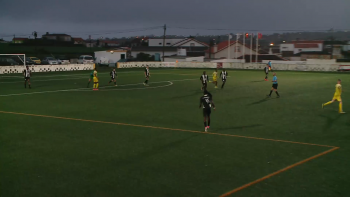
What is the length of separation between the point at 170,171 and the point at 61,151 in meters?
4.20

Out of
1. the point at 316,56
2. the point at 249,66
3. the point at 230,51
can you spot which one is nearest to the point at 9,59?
the point at 249,66

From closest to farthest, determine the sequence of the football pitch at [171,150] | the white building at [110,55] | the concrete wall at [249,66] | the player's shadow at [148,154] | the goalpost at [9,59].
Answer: the football pitch at [171,150], the player's shadow at [148,154], the goalpost at [9,59], the concrete wall at [249,66], the white building at [110,55]

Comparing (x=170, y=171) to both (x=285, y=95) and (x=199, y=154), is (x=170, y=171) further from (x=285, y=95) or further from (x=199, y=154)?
(x=285, y=95)

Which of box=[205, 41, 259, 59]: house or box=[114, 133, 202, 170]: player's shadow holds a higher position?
box=[205, 41, 259, 59]: house

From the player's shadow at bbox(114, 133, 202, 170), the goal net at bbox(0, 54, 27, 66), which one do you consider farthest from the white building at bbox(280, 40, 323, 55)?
the player's shadow at bbox(114, 133, 202, 170)

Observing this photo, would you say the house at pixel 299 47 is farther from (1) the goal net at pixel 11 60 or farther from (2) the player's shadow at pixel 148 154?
(2) the player's shadow at pixel 148 154

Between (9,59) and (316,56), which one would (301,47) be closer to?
(316,56)

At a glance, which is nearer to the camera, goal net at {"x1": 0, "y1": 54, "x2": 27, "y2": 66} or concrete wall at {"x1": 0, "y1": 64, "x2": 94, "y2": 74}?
concrete wall at {"x1": 0, "y1": 64, "x2": 94, "y2": 74}

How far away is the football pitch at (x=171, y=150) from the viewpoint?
29.8 feet

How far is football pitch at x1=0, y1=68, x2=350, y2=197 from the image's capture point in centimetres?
909

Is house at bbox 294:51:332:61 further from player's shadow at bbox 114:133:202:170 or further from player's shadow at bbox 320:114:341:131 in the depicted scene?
player's shadow at bbox 114:133:202:170

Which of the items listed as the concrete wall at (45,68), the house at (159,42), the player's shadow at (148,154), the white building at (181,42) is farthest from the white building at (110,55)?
the player's shadow at (148,154)

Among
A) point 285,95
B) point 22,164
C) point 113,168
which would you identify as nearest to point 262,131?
point 113,168

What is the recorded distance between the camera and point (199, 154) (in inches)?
468
